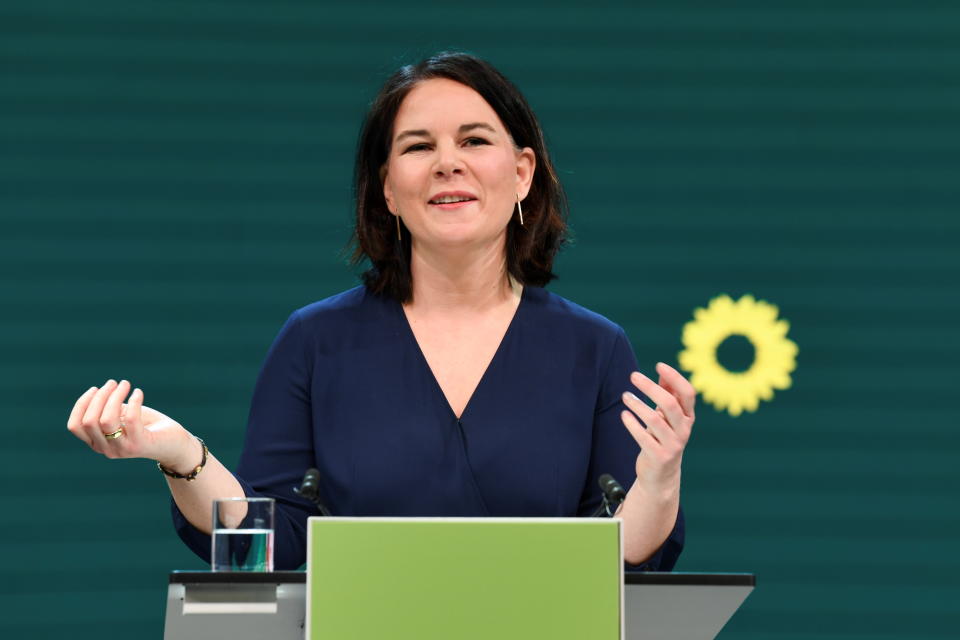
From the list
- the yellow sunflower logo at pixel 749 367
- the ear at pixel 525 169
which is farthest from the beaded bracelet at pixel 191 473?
the yellow sunflower logo at pixel 749 367

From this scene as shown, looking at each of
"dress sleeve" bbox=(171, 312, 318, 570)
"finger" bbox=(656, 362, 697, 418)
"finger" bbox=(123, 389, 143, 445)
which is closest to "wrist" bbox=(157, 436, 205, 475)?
"finger" bbox=(123, 389, 143, 445)

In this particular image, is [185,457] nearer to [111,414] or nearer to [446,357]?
[111,414]

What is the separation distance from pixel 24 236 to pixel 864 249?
95.2 inches

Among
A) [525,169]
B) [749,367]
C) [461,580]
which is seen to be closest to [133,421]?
[461,580]

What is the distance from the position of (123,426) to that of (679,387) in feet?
2.67

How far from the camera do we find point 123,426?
6.27 feet

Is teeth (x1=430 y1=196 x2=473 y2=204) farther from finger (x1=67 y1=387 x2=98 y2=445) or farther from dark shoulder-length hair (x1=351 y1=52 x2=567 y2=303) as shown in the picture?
finger (x1=67 y1=387 x2=98 y2=445)

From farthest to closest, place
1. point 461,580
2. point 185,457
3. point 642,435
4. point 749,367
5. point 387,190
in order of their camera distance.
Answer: point 749,367 → point 387,190 → point 185,457 → point 642,435 → point 461,580

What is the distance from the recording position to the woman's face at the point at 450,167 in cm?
252

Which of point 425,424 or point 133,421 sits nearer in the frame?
point 133,421

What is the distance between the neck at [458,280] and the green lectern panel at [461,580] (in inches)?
40.0

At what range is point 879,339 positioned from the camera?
3.88 meters

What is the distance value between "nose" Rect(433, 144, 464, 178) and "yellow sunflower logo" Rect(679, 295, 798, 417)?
1486 mm

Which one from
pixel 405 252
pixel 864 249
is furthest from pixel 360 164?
pixel 864 249
